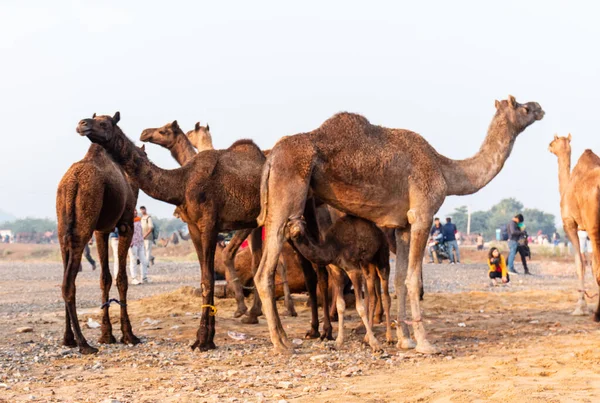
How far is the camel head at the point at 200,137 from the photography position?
14281 millimetres

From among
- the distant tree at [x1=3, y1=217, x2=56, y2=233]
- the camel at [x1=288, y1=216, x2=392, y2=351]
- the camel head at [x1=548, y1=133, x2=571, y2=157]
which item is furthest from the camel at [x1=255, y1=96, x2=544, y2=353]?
the distant tree at [x1=3, y1=217, x2=56, y2=233]

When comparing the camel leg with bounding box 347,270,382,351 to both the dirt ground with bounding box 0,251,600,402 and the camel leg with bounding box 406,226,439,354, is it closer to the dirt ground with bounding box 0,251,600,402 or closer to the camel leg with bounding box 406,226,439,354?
the dirt ground with bounding box 0,251,600,402

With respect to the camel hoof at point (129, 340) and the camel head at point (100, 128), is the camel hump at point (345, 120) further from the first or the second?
the camel hoof at point (129, 340)

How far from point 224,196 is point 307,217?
4.09 ft

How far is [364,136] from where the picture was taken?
10102 millimetres

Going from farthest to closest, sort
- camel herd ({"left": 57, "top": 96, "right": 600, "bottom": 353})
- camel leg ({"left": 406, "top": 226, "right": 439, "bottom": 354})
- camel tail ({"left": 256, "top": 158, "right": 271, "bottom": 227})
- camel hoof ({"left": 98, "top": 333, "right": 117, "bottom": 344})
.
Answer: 1. camel hoof ({"left": 98, "top": 333, "right": 117, "bottom": 344})
2. camel leg ({"left": 406, "top": 226, "right": 439, "bottom": 354})
3. camel tail ({"left": 256, "top": 158, "right": 271, "bottom": 227})
4. camel herd ({"left": 57, "top": 96, "right": 600, "bottom": 353})

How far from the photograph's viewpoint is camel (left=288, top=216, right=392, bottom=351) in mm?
9727

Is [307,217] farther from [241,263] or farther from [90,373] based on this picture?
[241,263]

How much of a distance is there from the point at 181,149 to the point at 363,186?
4223 millimetres

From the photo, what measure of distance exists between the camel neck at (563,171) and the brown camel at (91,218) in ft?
25.0

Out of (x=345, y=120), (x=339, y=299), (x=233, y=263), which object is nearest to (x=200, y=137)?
(x=233, y=263)

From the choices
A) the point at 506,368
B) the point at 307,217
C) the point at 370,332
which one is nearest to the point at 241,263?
the point at 307,217

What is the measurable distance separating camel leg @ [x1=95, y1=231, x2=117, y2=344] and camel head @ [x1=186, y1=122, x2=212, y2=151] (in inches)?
135

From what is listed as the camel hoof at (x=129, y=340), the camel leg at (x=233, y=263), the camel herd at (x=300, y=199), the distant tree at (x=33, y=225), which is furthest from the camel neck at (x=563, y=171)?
the distant tree at (x=33, y=225)
